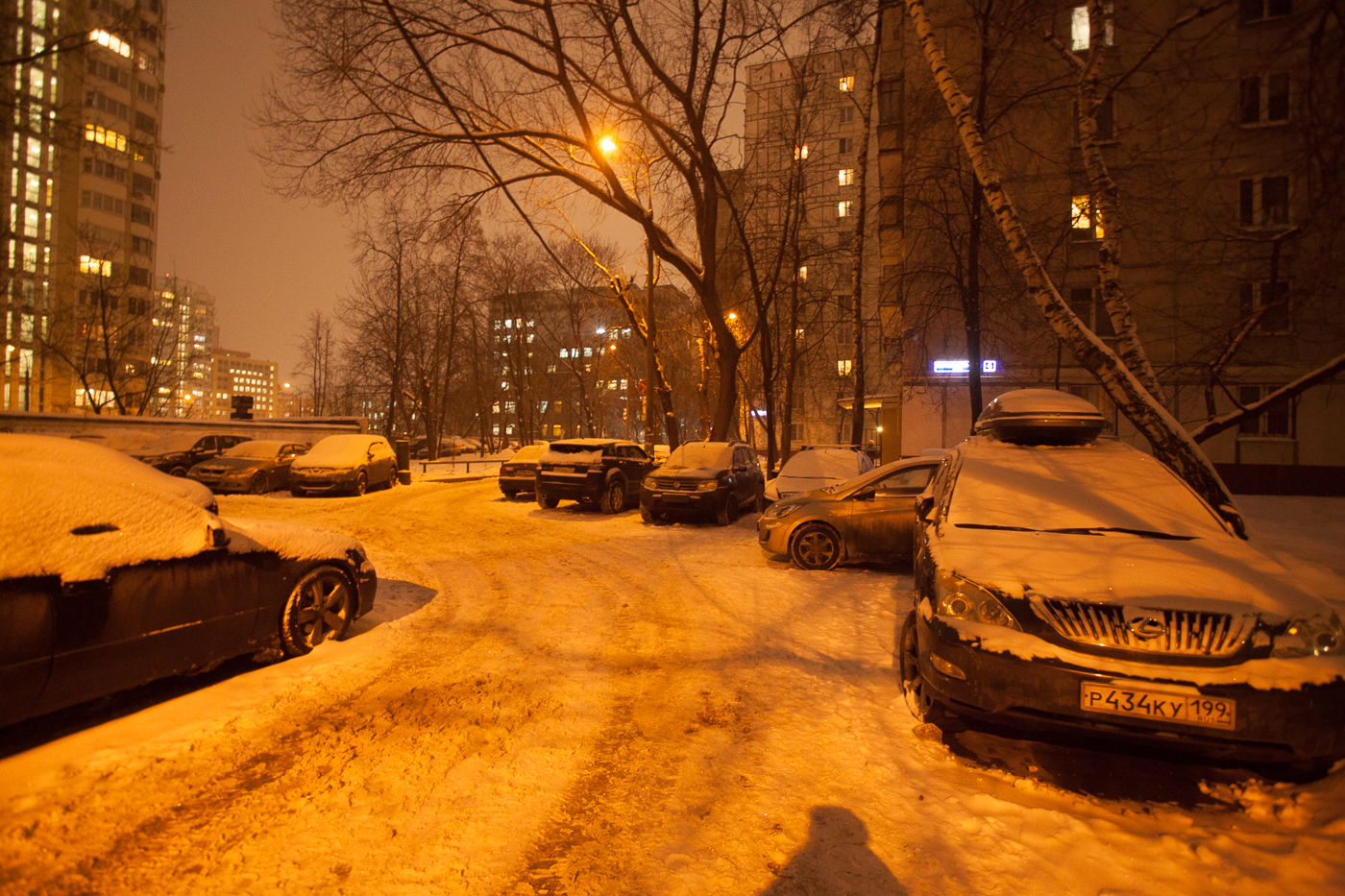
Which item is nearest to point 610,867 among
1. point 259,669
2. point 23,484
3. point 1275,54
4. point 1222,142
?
point 259,669

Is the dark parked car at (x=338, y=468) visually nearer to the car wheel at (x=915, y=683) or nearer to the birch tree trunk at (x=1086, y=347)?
the birch tree trunk at (x=1086, y=347)

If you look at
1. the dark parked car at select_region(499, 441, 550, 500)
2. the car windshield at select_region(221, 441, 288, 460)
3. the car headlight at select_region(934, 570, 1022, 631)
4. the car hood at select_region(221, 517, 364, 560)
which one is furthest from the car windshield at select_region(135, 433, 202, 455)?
the car headlight at select_region(934, 570, 1022, 631)

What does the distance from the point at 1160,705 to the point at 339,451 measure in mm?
19102

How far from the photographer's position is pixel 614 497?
15047mm

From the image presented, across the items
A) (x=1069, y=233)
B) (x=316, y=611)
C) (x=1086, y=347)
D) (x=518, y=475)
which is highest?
(x=1069, y=233)

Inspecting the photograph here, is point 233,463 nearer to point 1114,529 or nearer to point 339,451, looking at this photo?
point 339,451

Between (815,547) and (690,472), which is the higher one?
(690,472)

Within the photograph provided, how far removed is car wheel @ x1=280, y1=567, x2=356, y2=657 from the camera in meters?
5.02

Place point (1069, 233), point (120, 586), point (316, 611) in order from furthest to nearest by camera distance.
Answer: point (1069, 233)
point (316, 611)
point (120, 586)

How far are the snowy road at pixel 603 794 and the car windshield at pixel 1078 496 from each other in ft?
4.56

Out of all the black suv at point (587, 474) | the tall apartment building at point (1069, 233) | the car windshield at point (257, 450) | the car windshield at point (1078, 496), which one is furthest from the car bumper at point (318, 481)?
the car windshield at point (1078, 496)

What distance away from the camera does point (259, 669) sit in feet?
15.8

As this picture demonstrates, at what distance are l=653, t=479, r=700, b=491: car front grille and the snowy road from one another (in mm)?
7607

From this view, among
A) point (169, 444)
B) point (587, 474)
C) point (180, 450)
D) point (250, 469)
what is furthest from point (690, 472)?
point (169, 444)
